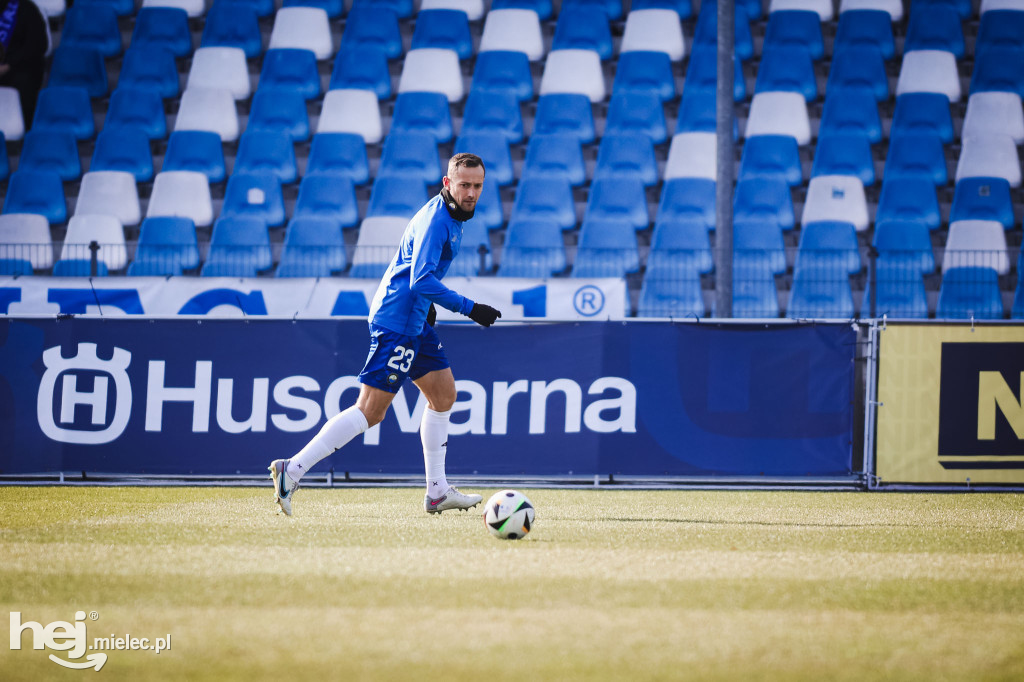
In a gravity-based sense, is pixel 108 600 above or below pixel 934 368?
below

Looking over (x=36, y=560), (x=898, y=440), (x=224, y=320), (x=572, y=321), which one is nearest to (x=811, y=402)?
(x=898, y=440)

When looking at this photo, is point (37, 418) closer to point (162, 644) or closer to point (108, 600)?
point (108, 600)

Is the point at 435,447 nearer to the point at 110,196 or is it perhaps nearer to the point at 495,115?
the point at 495,115

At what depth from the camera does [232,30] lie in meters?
14.4

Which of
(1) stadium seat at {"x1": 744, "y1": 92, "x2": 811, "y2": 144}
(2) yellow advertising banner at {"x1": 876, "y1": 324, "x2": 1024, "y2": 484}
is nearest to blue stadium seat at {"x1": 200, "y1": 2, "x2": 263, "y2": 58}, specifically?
(1) stadium seat at {"x1": 744, "y1": 92, "x2": 811, "y2": 144}

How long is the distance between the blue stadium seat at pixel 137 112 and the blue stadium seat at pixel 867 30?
30.8 feet

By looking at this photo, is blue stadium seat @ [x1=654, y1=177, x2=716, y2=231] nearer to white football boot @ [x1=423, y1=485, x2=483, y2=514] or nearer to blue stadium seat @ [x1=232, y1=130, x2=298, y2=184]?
blue stadium seat @ [x1=232, y1=130, x2=298, y2=184]

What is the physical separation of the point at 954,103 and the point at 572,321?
338 inches

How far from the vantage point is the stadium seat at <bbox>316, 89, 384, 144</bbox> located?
530 inches

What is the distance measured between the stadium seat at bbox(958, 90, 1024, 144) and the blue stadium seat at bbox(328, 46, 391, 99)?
7.87 m

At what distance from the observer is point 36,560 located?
13.1 feet

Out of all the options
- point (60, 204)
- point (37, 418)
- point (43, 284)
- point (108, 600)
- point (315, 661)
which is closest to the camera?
point (315, 661)

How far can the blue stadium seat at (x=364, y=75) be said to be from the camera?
13945 millimetres

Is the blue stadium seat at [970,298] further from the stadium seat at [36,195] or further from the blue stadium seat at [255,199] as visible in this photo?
the stadium seat at [36,195]
